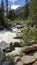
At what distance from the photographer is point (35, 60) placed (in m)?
9.44

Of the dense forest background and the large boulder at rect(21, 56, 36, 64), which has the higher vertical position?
the large boulder at rect(21, 56, 36, 64)

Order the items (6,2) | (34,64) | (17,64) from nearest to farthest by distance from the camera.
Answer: (34,64)
(17,64)
(6,2)

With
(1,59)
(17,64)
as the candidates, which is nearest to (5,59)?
(1,59)

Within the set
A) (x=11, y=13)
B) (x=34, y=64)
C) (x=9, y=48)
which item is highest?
(x=34, y=64)

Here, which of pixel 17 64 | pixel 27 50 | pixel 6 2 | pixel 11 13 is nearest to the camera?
pixel 17 64

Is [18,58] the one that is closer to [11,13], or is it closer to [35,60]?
[35,60]

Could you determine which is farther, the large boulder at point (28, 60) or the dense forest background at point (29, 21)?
the dense forest background at point (29, 21)

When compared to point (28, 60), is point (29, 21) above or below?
below

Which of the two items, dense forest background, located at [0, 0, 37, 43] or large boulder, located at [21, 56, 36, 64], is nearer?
large boulder, located at [21, 56, 36, 64]

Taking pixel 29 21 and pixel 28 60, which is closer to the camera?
pixel 28 60

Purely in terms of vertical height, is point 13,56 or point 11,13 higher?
point 13,56

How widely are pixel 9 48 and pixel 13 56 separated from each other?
206 cm

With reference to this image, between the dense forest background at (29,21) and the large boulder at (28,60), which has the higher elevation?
the large boulder at (28,60)

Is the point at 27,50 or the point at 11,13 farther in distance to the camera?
the point at 11,13
